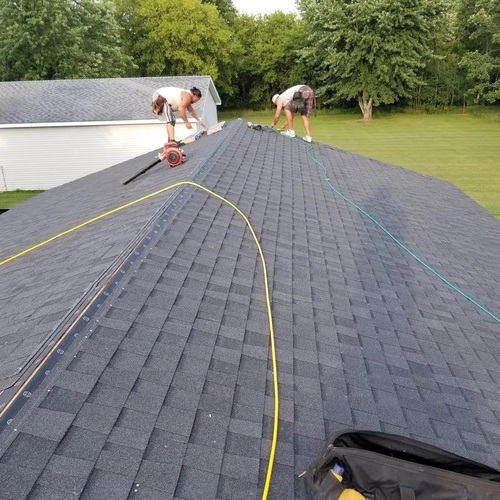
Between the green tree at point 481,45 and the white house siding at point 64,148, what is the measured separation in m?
28.7

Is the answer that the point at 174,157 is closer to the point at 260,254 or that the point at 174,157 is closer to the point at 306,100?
the point at 260,254

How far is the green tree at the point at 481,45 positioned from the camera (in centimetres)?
3513

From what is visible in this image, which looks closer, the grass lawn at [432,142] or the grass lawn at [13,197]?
the grass lawn at [13,197]

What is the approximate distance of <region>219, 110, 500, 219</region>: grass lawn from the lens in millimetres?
21688

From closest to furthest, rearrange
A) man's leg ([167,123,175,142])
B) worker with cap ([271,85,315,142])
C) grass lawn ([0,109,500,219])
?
man's leg ([167,123,175,142]) → worker with cap ([271,85,315,142]) → grass lawn ([0,109,500,219])

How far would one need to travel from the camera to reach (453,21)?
3806 cm

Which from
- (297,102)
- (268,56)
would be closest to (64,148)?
(297,102)

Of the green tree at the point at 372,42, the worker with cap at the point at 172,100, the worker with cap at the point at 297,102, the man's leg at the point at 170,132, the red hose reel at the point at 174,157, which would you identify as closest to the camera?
the red hose reel at the point at 174,157

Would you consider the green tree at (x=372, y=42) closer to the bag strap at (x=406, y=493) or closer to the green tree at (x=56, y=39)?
the green tree at (x=56, y=39)

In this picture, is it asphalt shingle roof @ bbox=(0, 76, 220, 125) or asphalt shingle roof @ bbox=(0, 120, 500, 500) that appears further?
asphalt shingle roof @ bbox=(0, 76, 220, 125)

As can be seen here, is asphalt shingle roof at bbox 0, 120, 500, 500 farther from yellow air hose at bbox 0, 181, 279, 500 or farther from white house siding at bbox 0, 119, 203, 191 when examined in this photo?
white house siding at bbox 0, 119, 203, 191

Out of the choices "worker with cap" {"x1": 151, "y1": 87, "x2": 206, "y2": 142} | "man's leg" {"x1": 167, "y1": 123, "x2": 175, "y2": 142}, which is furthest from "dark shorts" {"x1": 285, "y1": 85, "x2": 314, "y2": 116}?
"man's leg" {"x1": 167, "y1": 123, "x2": 175, "y2": 142}

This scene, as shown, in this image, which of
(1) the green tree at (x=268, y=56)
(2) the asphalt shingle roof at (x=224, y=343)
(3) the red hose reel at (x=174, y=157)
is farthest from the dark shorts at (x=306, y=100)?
(1) the green tree at (x=268, y=56)

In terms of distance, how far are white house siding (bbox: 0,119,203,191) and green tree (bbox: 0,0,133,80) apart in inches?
386
